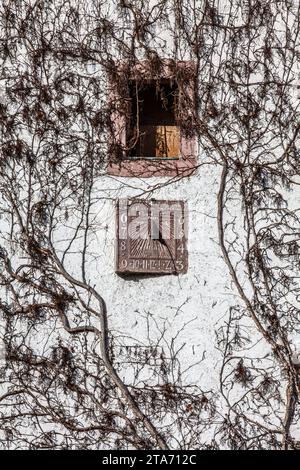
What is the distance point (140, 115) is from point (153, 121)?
5.2 inches

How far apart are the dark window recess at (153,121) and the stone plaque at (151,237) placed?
49 cm

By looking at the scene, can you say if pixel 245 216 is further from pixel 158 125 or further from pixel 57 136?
pixel 57 136

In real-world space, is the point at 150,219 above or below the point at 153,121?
below

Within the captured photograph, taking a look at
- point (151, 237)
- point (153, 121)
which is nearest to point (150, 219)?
point (151, 237)

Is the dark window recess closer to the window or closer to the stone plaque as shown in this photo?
the window

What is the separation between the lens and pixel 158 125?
8.97 m

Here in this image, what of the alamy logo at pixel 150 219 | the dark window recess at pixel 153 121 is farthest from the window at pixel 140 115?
the alamy logo at pixel 150 219

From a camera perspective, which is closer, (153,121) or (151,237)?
(151,237)

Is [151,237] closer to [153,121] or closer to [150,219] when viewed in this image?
[150,219]

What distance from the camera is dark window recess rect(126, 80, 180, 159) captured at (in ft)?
28.8

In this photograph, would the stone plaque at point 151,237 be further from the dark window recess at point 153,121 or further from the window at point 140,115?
the dark window recess at point 153,121

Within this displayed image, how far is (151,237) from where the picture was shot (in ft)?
27.8

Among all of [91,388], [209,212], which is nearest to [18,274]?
[91,388]
